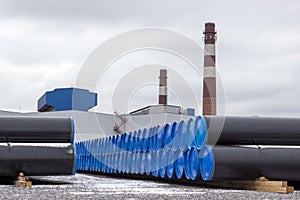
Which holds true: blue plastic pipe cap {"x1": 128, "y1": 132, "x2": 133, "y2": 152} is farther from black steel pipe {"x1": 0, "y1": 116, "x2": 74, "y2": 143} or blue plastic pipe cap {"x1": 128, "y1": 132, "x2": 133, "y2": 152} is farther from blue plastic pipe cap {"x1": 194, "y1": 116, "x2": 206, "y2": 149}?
blue plastic pipe cap {"x1": 194, "y1": 116, "x2": 206, "y2": 149}

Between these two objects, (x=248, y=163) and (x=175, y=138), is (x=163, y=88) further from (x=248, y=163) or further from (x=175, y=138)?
(x=248, y=163)

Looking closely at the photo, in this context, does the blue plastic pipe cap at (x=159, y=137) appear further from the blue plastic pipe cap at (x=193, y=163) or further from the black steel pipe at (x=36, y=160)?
the black steel pipe at (x=36, y=160)

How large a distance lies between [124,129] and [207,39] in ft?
23.3

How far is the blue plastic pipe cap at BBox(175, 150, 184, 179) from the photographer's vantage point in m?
10.8

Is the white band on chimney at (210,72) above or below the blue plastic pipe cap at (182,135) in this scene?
above

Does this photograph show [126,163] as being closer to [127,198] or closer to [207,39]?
[127,198]

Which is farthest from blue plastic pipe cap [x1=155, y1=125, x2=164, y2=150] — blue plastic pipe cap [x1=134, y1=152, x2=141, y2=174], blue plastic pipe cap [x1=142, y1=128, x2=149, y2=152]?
blue plastic pipe cap [x1=134, y1=152, x2=141, y2=174]

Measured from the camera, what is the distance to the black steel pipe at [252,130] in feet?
32.3

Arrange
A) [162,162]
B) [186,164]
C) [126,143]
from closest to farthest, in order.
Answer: [186,164], [162,162], [126,143]

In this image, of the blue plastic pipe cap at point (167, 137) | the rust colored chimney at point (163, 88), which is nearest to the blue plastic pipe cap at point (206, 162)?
the blue plastic pipe cap at point (167, 137)

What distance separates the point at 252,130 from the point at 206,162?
1087mm

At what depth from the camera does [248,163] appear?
9672 mm

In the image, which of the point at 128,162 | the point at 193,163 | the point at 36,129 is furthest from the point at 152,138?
the point at 36,129

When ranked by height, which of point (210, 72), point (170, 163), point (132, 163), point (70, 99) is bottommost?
point (132, 163)
